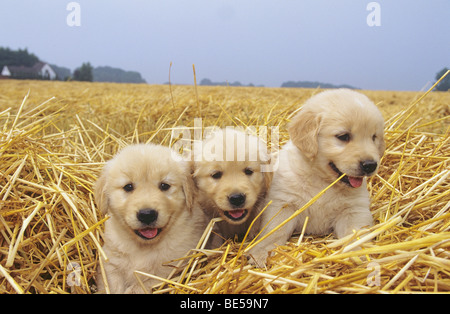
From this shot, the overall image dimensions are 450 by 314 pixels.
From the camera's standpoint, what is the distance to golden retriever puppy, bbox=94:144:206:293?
92.8 inches

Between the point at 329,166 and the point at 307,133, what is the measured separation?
11.8 inches

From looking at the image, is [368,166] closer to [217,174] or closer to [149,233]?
[217,174]

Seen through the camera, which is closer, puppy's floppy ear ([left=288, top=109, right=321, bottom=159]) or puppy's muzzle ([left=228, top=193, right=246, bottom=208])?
puppy's muzzle ([left=228, top=193, right=246, bottom=208])

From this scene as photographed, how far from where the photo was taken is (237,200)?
2449mm

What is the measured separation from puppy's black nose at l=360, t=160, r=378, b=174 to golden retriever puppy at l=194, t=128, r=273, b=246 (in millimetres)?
695

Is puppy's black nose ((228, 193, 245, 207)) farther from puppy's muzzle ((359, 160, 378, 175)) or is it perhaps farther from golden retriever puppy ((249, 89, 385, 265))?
puppy's muzzle ((359, 160, 378, 175))

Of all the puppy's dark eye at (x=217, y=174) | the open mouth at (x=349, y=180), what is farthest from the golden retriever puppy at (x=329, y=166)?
the puppy's dark eye at (x=217, y=174)

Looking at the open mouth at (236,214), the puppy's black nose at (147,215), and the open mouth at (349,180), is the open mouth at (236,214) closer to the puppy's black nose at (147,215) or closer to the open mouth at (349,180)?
the puppy's black nose at (147,215)

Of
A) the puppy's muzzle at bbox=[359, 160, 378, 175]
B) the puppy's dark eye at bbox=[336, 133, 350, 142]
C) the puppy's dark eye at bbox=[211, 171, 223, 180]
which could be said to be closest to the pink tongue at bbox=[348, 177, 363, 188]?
the puppy's muzzle at bbox=[359, 160, 378, 175]

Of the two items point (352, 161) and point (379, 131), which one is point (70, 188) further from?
point (379, 131)

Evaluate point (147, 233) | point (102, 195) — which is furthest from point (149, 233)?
point (102, 195)

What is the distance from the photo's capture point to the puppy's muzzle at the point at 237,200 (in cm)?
244
